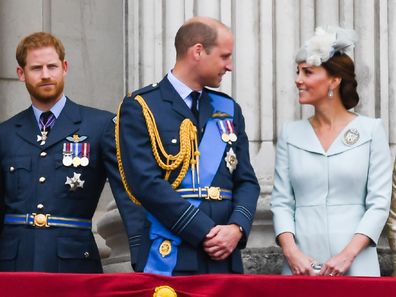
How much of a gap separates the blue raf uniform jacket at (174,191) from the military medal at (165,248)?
0.05 meters

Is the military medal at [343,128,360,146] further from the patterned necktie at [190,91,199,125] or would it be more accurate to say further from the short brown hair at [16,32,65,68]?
the short brown hair at [16,32,65,68]

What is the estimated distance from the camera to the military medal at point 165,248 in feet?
22.2

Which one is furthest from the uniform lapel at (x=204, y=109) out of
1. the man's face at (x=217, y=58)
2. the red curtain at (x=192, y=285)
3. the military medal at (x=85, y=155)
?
the red curtain at (x=192, y=285)

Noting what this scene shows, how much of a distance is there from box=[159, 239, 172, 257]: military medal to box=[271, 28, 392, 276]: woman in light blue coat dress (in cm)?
63

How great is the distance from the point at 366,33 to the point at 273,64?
53 cm

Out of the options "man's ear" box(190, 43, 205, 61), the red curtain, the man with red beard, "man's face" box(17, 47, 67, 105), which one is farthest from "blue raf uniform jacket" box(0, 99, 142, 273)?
the red curtain

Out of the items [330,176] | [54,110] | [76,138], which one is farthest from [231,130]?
[54,110]

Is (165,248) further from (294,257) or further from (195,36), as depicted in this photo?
(195,36)

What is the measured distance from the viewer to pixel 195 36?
704 centimetres

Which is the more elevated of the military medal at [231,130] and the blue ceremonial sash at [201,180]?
the military medal at [231,130]

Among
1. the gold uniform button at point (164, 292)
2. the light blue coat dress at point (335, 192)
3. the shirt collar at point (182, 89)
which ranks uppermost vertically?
the shirt collar at point (182, 89)

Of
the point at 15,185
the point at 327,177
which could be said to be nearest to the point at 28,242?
the point at 15,185

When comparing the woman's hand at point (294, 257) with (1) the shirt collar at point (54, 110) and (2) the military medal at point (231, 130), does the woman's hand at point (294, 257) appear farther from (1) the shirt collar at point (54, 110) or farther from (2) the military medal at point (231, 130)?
(1) the shirt collar at point (54, 110)

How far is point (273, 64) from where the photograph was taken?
27.5ft
